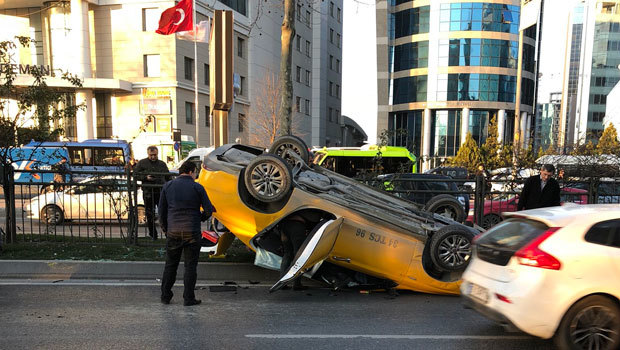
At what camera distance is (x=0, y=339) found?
393 centimetres

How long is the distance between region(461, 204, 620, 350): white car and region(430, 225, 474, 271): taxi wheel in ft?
4.60

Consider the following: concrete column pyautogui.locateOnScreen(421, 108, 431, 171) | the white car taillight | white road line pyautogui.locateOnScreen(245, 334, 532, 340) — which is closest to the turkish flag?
white road line pyautogui.locateOnScreen(245, 334, 532, 340)

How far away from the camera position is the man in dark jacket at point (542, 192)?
258 inches

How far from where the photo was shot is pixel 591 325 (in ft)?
11.3

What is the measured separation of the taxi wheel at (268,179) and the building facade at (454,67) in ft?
133

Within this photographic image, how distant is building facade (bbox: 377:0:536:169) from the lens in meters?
46.4

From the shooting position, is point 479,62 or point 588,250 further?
point 479,62

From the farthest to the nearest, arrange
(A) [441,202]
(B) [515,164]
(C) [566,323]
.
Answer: (B) [515,164]
(A) [441,202]
(C) [566,323]

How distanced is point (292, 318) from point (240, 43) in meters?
37.0

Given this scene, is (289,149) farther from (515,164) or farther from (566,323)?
(515,164)

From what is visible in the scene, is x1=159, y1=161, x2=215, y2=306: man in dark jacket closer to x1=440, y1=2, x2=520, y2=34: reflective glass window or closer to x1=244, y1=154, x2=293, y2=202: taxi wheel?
x1=244, y1=154, x2=293, y2=202: taxi wheel

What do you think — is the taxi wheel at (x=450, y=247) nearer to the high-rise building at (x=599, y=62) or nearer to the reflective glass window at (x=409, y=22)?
the reflective glass window at (x=409, y=22)

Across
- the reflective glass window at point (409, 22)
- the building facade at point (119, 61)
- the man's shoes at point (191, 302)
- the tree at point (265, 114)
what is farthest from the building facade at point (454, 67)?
the man's shoes at point (191, 302)

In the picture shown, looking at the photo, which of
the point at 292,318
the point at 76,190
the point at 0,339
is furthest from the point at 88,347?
the point at 76,190
